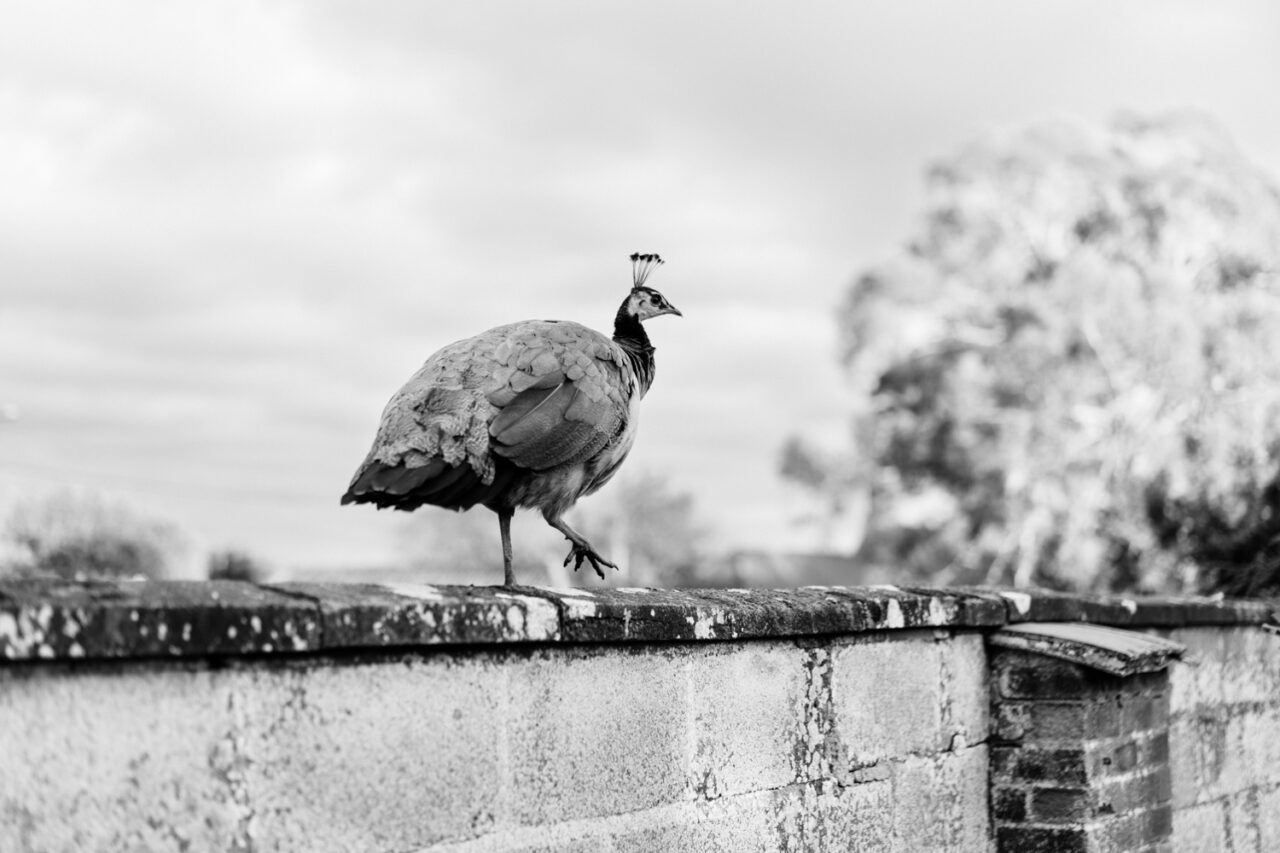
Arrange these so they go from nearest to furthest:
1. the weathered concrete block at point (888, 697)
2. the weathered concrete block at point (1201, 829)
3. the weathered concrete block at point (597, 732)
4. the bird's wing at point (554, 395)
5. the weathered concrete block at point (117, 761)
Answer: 1. the weathered concrete block at point (117, 761)
2. the weathered concrete block at point (597, 732)
3. the bird's wing at point (554, 395)
4. the weathered concrete block at point (888, 697)
5. the weathered concrete block at point (1201, 829)

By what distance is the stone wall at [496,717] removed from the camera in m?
2.30

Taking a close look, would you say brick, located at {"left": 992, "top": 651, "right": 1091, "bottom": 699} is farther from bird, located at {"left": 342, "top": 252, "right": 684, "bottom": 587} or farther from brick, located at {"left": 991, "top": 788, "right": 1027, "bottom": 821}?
bird, located at {"left": 342, "top": 252, "right": 684, "bottom": 587}

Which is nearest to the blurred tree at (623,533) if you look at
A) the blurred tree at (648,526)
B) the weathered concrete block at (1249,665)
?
the blurred tree at (648,526)

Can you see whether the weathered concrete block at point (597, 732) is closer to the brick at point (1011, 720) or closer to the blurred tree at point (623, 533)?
the brick at point (1011, 720)

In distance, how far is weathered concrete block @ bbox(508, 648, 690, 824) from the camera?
122 inches

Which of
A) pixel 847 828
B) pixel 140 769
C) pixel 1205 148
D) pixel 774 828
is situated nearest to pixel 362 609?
pixel 140 769

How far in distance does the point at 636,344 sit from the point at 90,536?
58.4 ft

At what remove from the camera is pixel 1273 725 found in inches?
255

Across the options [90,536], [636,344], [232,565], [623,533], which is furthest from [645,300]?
[623,533]

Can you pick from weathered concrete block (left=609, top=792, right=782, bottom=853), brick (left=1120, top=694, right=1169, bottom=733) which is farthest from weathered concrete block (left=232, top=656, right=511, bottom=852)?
brick (left=1120, top=694, right=1169, bottom=733)

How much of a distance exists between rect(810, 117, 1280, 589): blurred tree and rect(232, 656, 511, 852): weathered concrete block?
21.2 meters

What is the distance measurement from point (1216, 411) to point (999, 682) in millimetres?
20992

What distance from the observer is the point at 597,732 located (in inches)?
130

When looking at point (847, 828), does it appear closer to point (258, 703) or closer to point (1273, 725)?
point (258, 703)
